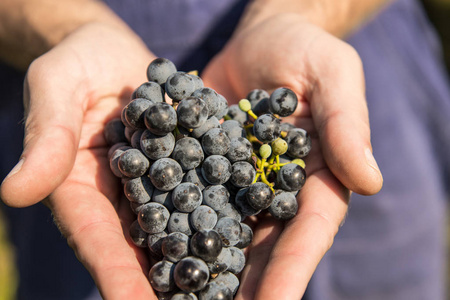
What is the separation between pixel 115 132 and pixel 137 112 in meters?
0.36

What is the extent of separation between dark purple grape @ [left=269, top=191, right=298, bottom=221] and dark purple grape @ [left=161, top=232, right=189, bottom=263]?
1.43ft

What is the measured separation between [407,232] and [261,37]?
1.86m

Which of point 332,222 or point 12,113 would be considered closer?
point 332,222

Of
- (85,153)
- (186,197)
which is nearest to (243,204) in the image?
(186,197)

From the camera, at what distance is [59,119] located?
6.10ft

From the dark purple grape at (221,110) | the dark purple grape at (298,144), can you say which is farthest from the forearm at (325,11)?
the dark purple grape at (298,144)

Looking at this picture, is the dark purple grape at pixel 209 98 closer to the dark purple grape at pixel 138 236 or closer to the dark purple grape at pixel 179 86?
the dark purple grape at pixel 179 86

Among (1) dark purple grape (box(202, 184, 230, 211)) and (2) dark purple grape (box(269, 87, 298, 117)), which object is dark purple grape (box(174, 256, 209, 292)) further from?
(2) dark purple grape (box(269, 87, 298, 117))

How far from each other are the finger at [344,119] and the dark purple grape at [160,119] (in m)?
0.74

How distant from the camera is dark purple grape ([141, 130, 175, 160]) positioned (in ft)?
5.90

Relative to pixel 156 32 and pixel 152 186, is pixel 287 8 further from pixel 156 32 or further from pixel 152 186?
pixel 152 186

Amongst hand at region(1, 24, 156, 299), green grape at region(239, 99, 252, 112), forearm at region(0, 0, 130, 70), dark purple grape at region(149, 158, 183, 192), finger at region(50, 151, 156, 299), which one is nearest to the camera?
finger at region(50, 151, 156, 299)

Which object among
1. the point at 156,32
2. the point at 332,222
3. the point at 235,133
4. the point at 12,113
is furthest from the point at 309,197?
the point at 12,113

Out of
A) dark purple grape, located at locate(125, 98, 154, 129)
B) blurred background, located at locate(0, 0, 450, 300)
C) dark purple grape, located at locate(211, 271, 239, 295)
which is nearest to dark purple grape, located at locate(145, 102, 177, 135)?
dark purple grape, located at locate(125, 98, 154, 129)
